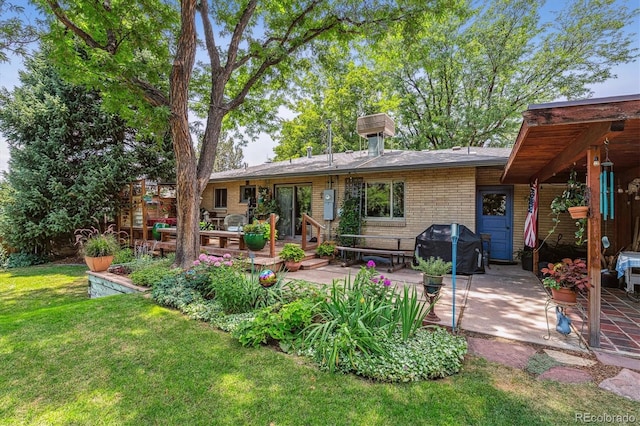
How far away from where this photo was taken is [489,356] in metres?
3.09

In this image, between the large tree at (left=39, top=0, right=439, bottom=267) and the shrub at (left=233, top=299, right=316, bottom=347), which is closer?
the shrub at (left=233, top=299, right=316, bottom=347)

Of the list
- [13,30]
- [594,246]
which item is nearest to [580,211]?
[594,246]

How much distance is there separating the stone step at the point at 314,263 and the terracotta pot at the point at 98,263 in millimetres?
4366

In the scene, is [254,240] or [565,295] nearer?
[565,295]

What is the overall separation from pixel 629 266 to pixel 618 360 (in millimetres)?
2560

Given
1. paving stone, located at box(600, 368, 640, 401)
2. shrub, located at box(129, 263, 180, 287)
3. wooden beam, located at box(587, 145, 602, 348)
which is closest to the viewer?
paving stone, located at box(600, 368, 640, 401)

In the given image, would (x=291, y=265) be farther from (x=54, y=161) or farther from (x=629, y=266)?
(x=54, y=161)

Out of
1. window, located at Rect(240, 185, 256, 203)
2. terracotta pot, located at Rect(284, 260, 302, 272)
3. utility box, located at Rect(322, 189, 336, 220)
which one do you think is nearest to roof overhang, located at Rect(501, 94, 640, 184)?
terracotta pot, located at Rect(284, 260, 302, 272)

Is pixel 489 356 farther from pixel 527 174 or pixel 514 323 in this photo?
pixel 527 174

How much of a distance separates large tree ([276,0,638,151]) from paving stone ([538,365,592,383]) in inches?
409

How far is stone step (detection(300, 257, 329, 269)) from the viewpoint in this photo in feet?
25.2

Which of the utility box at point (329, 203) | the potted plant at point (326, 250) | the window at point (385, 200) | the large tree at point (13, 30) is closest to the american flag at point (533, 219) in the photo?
the window at point (385, 200)

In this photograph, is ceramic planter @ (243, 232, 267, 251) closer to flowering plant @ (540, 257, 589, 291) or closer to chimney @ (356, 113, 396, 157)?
chimney @ (356, 113, 396, 157)

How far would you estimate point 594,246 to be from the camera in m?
3.31
